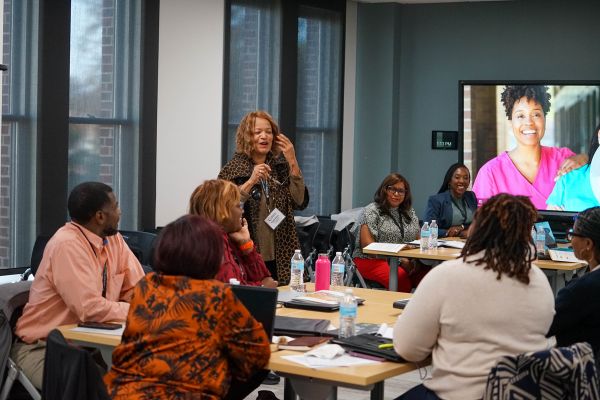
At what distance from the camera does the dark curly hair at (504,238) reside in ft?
9.98

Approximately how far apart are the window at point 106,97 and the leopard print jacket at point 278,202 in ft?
5.86

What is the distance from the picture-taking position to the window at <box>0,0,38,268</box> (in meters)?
6.29

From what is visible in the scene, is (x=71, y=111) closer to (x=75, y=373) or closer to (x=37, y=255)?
Result: (x=37, y=255)

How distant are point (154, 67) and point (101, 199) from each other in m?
3.64

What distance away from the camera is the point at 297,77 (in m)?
8.92

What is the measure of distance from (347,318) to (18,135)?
12.3ft

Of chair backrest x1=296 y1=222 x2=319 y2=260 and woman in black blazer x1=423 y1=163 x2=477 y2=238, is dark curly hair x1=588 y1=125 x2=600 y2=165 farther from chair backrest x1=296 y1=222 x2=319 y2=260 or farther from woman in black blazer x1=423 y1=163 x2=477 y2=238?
chair backrest x1=296 y1=222 x2=319 y2=260

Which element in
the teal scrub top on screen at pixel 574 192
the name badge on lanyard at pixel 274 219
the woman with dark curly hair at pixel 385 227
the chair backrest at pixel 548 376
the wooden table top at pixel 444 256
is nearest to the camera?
the chair backrest at pixel 548 376

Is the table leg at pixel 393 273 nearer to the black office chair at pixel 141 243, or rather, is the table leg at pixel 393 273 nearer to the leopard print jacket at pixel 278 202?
the leopard print jacket at pixel 278 202

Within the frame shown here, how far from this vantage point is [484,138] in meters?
9.48

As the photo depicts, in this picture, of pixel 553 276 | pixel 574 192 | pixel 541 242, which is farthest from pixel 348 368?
pixel 574 192

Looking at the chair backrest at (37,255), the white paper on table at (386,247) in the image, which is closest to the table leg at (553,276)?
the white paper on table at (386,247)

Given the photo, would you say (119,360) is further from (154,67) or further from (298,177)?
(154,67)

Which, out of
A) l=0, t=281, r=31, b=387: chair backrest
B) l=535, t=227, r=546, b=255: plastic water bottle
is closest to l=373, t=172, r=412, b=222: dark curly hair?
l=535, t=227, r=546, b=255: plastic water bottle
